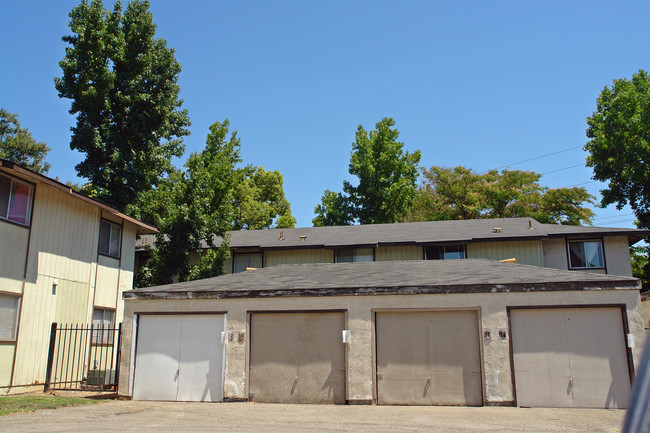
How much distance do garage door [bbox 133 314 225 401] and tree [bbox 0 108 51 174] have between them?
1390 inches

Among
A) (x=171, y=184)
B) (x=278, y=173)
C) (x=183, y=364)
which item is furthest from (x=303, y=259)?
(x=278, y=173)

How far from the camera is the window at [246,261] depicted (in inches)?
1138

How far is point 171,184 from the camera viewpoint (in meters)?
29.8

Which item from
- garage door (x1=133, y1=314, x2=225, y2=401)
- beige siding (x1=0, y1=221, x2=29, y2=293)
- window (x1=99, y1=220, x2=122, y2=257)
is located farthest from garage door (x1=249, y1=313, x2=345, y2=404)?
window (x1=99, y1=220, x2=122, y2=257)

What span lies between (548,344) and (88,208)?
1685cm

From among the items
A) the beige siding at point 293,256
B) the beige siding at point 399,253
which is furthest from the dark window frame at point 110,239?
the beige siding at point 399,253

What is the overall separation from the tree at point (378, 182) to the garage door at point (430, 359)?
90.2 feet

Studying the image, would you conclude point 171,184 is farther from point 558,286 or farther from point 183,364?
point 558,286

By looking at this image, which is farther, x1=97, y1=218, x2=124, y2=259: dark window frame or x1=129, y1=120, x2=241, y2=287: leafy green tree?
x1=129, y1=120, x2=241, y2=287: leafy green tree

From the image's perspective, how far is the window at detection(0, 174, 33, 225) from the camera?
16.5 m

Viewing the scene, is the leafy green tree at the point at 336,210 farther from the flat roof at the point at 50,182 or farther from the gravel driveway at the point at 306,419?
the gravel driveway at the point at 306,419

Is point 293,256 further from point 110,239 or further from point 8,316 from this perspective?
point 8,316

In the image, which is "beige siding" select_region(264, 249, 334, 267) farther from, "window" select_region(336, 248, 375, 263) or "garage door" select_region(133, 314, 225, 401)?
"garage door" select_region(133, 314, 225, 401)

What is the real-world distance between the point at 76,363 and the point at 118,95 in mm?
15531
